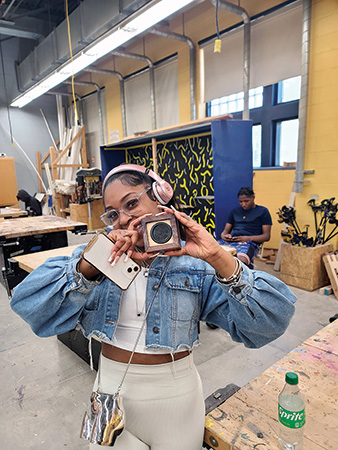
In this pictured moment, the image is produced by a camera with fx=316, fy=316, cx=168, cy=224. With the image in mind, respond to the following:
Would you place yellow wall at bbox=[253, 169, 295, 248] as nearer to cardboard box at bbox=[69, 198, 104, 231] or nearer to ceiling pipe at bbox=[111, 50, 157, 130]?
ceiling pipe at bbox=[111, 50, 157, 130]

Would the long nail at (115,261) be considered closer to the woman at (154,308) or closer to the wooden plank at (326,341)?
the woman at (154,308)

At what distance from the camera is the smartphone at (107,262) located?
807 millimetres

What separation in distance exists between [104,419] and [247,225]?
3.08m

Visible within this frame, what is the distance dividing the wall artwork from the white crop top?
3211 millimetres

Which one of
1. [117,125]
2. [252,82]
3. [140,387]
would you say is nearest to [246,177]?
[252,82]

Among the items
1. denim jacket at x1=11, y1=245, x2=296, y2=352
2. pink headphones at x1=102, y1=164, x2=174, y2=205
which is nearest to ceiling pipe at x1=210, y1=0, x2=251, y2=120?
pink headphones at x1=102, y1=164, x2=174, y2=205

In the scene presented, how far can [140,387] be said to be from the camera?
91 cm

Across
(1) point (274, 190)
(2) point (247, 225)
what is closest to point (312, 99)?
(1) point (274, 190)

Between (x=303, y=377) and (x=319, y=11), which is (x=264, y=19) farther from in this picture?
(x=303, y=377)

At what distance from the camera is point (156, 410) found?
90 cm

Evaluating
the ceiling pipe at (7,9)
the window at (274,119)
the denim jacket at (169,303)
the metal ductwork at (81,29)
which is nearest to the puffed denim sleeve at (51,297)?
the denim jacket at (169,303)

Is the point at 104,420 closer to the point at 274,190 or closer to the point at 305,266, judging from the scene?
the point at 305,266

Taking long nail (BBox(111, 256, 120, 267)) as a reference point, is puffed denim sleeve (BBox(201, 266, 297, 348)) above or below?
below

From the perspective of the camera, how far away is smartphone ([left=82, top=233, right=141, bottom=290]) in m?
0.81
